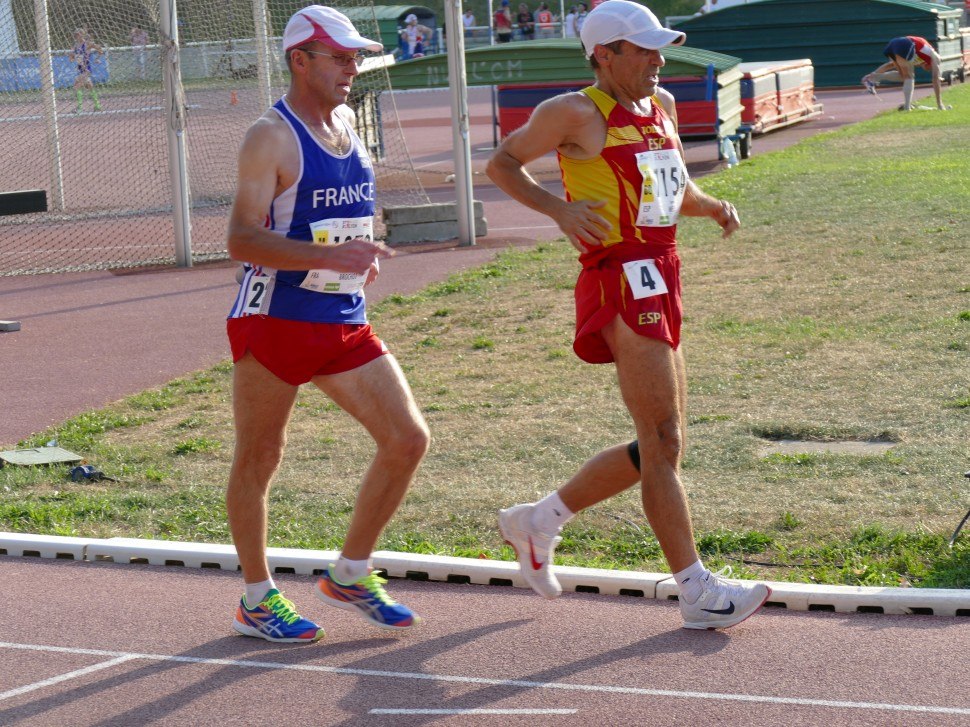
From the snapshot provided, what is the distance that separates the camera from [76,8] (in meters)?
A: 19.1

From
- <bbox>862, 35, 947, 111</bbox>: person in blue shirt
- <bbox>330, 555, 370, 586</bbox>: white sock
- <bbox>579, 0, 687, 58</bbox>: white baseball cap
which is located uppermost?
<bbox>862, 35, 947, 111</bbox>: person in blue shirt

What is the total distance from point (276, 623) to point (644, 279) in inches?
69.1

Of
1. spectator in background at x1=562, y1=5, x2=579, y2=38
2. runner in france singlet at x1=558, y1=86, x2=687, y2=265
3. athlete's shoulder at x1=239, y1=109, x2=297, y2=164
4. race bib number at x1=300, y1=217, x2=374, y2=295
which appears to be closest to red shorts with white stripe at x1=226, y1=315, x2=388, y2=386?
race bib number at x1=300, y1=217, x2=374, y2=295

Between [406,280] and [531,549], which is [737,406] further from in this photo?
[406,280]

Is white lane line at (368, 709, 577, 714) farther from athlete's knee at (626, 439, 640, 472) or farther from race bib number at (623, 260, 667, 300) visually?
race bib number at (623, 260, 667, 300)

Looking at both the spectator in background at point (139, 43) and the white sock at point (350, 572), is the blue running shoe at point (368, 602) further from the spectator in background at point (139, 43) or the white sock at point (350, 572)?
the spectator in background at point (139, 43)

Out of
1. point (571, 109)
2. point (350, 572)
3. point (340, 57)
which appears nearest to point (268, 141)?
point (340, 57)

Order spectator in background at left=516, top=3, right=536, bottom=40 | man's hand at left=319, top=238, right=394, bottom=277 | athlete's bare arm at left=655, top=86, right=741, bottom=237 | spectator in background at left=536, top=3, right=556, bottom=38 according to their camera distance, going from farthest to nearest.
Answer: spectator in background at left=536, top=3, right=556, bottom=38, spectator in background at left=516, top=3, right=536, bottom=40, athlete's bare arm at left=655, top=86, right=741, bottom=237, man's hand at left=319, top=238, right=394, bottom=277

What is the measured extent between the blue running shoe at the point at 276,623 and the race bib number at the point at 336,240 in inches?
43.8

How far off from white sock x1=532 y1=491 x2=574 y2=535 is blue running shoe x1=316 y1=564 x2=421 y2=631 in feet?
1.94

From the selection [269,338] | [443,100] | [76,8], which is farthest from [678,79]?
[443,100]

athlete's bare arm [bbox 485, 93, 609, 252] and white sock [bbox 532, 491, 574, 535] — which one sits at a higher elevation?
athlete's bare arm [bbox 485, 93, 609, 252]

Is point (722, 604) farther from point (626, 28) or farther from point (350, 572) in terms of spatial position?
point (626, 28)

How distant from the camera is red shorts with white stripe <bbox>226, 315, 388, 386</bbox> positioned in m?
4.79
